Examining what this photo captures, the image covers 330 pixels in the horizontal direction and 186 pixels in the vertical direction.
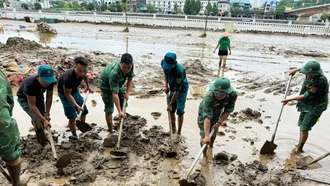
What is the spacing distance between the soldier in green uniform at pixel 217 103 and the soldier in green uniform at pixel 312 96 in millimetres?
1197

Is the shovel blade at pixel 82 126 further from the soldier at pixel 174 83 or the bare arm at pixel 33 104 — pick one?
the soldier at pixel 174 83

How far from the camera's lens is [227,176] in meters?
3.39

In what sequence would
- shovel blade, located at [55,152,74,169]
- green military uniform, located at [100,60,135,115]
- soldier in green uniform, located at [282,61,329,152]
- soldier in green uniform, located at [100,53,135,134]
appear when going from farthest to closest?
green military uniform, located at [100,60,135,115]
soldier in green uniform, located at [100,53,135,134]
soldier in green uniform, located at [282,61,329,152]
shovel blade, located at [55,152,74,169]

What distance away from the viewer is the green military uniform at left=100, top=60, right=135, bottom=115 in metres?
3.65

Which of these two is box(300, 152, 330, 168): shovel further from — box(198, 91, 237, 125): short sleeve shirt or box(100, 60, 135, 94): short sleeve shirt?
box(100, 60, 135, 94): short sleeve shirt

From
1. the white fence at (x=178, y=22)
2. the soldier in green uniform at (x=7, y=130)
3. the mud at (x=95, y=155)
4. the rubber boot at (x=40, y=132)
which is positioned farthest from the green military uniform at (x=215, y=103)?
the white fence at (x=178, y=22)

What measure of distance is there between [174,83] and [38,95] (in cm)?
212

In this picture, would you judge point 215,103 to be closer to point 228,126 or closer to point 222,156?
point 222,156

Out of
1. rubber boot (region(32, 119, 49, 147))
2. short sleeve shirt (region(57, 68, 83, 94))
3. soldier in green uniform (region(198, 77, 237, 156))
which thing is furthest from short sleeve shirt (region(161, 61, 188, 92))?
rubber boot (region(32, 119, 49, 147))

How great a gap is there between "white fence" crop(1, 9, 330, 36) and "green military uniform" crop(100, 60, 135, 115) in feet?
73.5

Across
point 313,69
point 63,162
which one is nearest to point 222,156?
point 313,69

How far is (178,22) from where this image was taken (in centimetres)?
2566

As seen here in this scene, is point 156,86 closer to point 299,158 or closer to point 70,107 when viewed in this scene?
point 70,107

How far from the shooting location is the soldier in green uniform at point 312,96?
3439 mm
